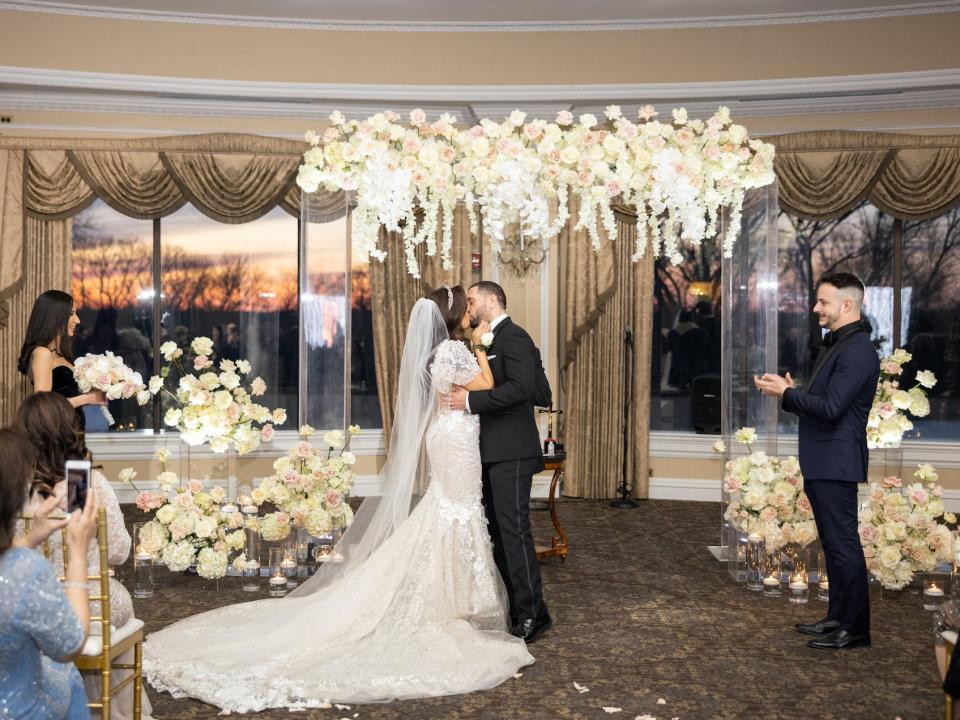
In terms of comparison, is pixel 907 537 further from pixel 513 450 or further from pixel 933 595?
pixel 513 450

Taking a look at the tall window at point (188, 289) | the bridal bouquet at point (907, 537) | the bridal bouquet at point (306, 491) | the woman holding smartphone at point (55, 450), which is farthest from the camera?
the tall window at point (188, 289)

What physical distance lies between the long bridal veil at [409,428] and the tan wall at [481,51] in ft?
14.0

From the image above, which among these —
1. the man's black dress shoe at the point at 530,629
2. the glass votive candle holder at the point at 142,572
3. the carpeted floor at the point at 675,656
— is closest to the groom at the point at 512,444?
the man's black dress shoe at the point at 530,629

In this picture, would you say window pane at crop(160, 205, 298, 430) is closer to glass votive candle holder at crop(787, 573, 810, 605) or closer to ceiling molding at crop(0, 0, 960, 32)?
ceiling molding at crop(0, 0, 960, 32)

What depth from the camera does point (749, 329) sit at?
6.04 meters

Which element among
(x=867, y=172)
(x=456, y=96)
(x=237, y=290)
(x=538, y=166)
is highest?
(x=456, y=96)

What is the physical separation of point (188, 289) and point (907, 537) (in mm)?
7118

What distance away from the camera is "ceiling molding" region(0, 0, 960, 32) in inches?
320

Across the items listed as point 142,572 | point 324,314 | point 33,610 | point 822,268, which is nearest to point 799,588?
point 324,314

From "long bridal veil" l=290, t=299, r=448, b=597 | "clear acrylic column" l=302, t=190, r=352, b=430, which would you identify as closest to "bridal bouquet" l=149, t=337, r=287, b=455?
"clear acrylic column" l=302, t=190, r=352, b=430

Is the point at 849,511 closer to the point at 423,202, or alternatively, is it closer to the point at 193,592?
the point at 423,202

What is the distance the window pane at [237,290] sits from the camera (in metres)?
9.82

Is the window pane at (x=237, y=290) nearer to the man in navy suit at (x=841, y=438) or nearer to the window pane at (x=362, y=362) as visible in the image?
the window pane at (x=362, y=362)

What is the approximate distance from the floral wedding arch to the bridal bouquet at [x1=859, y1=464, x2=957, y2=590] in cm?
204
